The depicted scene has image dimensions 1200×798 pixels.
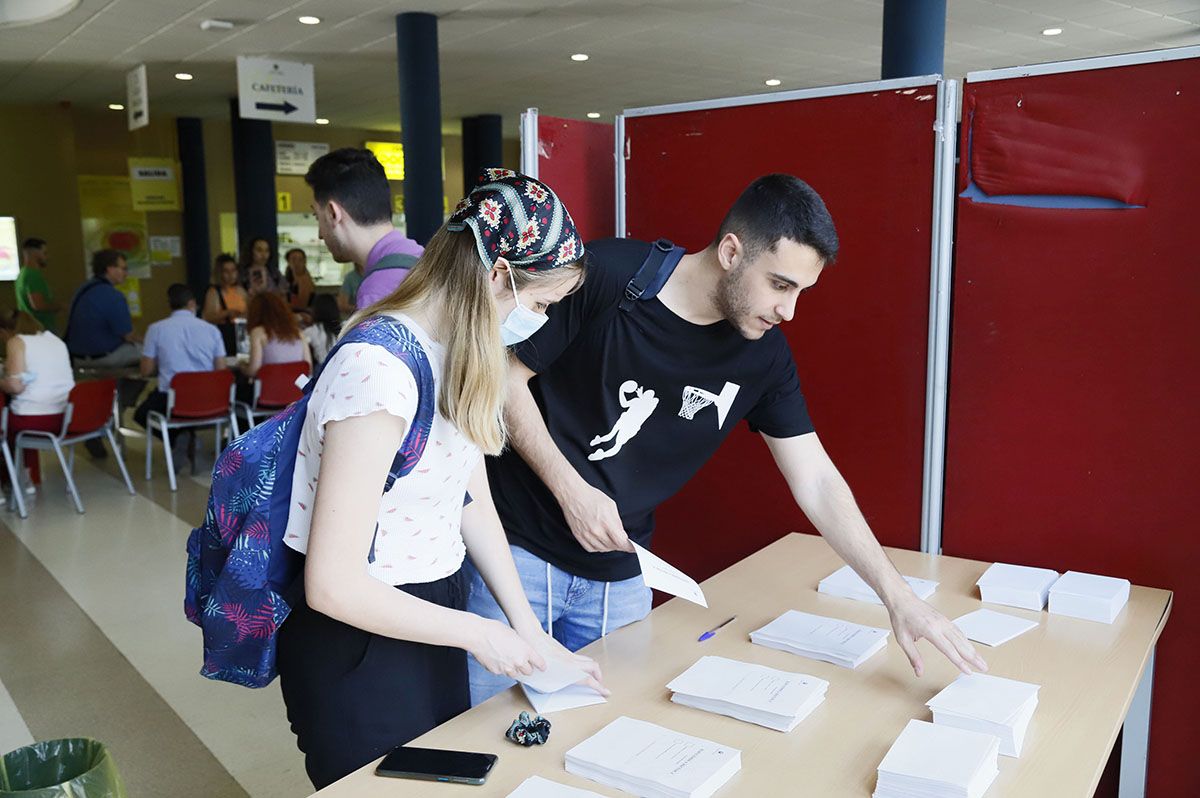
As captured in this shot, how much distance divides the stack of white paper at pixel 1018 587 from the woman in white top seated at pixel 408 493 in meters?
0.89

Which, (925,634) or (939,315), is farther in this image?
(939,315)

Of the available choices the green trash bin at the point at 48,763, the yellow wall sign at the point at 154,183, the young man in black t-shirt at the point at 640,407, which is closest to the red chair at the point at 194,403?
the young man in black t-shirt at the point at 640,407

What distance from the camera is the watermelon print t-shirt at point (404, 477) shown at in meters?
1.21

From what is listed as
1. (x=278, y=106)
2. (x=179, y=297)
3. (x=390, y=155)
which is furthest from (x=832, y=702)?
(x=390, y=155)

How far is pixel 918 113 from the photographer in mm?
2156

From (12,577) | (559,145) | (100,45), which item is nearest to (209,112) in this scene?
(100,45)

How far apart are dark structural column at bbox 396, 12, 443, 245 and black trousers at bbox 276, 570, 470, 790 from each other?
5.78 metres

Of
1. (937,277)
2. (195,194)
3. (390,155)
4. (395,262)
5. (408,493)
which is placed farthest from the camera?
(390,155)

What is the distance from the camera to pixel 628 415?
1.87 m

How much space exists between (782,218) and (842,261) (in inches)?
25.2

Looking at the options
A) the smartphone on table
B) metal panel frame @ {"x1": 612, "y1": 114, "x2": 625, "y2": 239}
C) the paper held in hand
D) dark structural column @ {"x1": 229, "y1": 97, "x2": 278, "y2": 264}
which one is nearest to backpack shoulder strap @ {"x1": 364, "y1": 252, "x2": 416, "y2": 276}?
metal panel frame @ {"x1": 612, "y1": 114, "x2": 625, "y2": 239}

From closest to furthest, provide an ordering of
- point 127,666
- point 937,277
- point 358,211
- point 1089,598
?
point 1089,598
point 937,277
point 358,211
point 127,666

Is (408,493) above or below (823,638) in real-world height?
above

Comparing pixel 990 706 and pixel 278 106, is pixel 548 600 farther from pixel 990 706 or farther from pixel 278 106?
pixel 278 106
